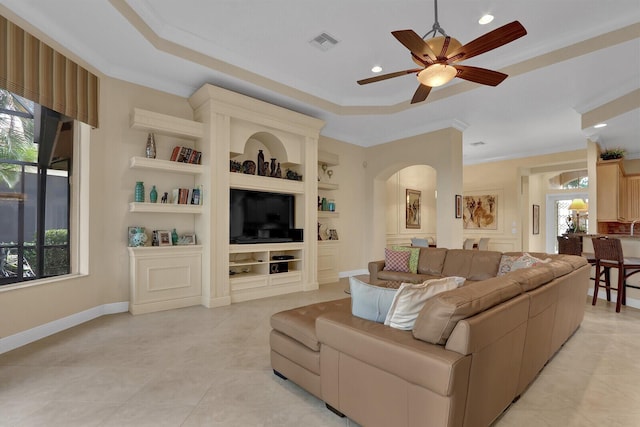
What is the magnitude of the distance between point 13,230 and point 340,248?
202 inches

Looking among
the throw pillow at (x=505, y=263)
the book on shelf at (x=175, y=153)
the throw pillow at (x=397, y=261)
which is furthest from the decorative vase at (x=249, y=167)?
the throw pillow at (x=505, y=263)

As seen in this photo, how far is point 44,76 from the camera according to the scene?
3.27m

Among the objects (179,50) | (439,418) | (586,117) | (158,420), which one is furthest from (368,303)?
(586,117)

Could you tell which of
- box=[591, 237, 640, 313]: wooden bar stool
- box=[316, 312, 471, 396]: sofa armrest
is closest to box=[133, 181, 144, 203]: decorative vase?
box=[316, 312, 471, 396]: sofa armrest

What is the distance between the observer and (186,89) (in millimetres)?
4723

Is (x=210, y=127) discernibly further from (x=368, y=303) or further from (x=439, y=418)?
(x=439, y=418)

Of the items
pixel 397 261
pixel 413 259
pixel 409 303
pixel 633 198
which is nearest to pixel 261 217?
pixel 397 261

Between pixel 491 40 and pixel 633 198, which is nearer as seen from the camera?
pixel 491 40

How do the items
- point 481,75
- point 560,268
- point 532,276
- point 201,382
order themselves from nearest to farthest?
point 532,276, point 201,382, point 560,268, point 481,75

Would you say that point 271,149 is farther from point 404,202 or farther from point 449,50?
point 404,202

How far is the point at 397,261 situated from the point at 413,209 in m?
4.05

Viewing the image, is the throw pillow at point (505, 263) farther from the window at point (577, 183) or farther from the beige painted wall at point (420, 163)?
the window at point (577, 183)

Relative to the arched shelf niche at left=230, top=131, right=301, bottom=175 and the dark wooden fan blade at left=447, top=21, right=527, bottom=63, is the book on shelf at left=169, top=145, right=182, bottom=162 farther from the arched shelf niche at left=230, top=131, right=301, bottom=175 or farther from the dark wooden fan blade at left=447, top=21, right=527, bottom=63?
the dark wooden fan blade at left=447, top=21, right=527, bottom=63

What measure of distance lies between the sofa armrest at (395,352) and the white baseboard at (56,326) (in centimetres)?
313
